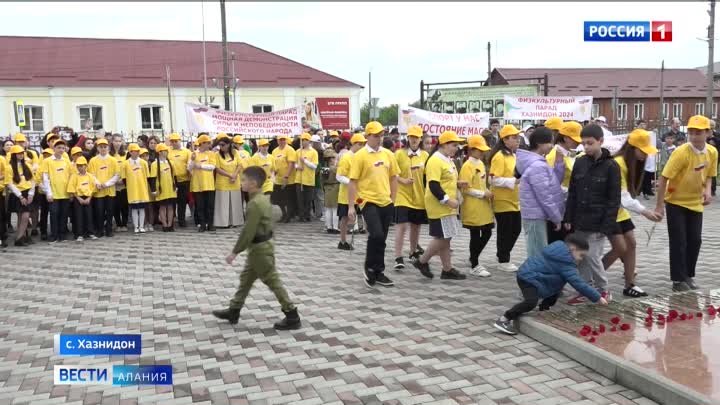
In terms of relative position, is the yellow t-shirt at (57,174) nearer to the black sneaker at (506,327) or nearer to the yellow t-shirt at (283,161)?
the yellow t-shirt at (283,161)

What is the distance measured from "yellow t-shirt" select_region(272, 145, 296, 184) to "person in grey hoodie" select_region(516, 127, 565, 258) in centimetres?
699

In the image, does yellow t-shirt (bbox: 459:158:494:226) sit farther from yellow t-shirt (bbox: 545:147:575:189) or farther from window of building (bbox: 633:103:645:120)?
window of building (bbox: 633:103:645:120)

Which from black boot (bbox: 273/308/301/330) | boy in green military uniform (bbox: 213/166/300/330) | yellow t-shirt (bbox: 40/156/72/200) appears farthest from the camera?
yellow t-shirt (bbox: 40/156/72/200)

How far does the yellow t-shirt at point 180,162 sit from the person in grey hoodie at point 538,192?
7.83 m

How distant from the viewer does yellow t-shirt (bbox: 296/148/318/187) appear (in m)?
12.9

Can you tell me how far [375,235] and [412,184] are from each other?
1.34 meters

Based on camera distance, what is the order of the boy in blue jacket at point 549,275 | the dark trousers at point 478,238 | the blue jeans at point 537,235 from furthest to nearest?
1. the dark trousers at point 478,238
2. the blue jeans at point 537,235
3. the boy in blue jacket at point 549,275

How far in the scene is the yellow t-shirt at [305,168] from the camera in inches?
507

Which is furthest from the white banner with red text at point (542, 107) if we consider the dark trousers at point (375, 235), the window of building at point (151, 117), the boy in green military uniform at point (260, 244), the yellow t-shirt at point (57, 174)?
the window of building at point (151, 117)

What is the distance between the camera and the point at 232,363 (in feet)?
17.3

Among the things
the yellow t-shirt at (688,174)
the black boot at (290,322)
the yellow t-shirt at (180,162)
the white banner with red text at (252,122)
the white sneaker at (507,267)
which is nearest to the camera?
the black boot at (290,322)

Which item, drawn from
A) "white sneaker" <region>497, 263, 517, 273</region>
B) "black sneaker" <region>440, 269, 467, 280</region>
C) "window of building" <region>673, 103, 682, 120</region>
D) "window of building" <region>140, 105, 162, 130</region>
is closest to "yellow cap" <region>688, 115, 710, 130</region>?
"white sneaker" <region>497, 263, 517, 273</region>

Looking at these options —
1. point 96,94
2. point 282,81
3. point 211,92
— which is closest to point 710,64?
point 282,81

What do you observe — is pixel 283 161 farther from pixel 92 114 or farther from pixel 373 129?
pixel 92 114
